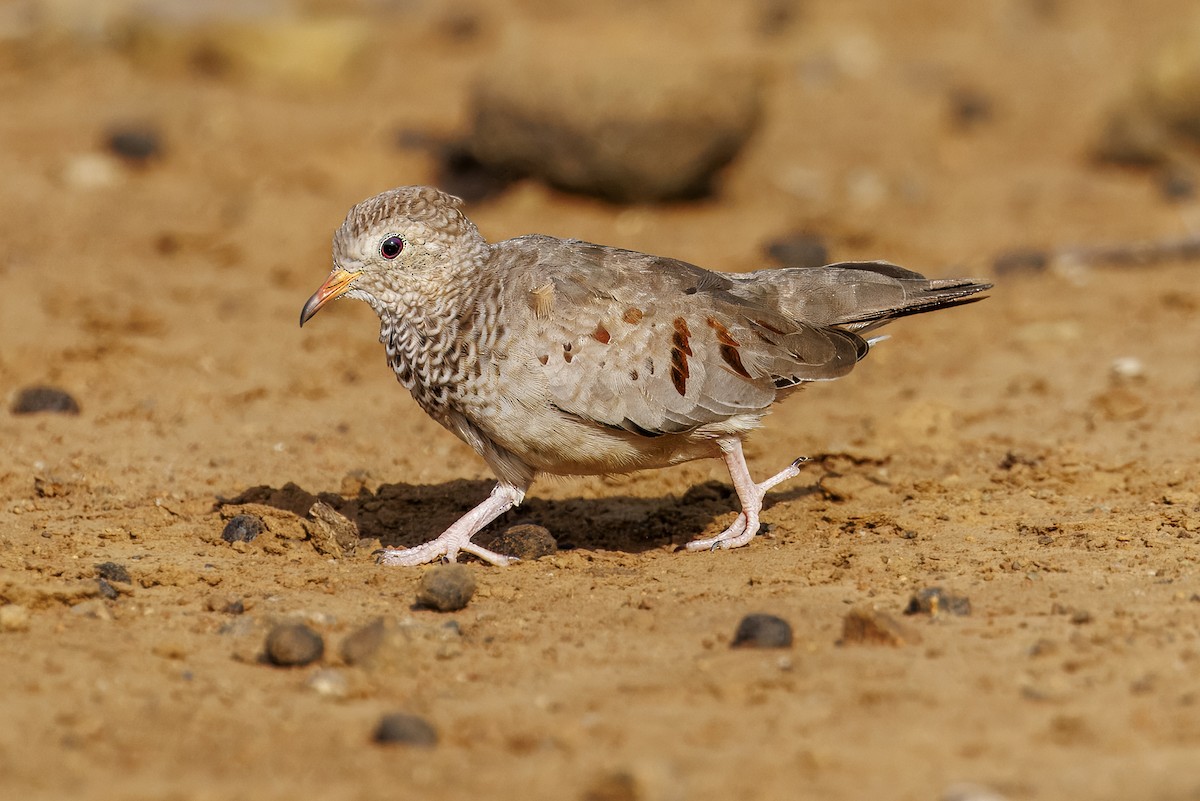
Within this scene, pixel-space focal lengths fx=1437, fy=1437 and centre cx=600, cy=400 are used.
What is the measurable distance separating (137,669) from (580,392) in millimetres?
2155

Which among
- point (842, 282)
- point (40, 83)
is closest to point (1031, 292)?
point (842, 282)

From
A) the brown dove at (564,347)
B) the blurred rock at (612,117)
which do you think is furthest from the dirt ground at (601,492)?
the brown dove at (564,347)

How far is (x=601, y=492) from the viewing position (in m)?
7.59

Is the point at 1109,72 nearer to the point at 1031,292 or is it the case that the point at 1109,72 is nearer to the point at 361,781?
the point at 1031,292

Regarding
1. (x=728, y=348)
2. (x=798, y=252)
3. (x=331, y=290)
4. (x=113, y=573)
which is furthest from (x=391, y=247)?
(x=798, y=252)

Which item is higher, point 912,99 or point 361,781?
point 912,99

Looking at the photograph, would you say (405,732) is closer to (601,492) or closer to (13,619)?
(13,619)

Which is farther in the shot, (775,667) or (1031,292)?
(1031,292)

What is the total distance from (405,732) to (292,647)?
2.67 feet

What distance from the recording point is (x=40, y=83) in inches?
577

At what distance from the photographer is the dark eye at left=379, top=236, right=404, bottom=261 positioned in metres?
6.28

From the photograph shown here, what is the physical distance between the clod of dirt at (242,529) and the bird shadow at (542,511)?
149mm

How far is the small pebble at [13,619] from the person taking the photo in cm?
507

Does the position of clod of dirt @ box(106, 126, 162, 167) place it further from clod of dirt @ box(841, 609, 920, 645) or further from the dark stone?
clod of dirt @ box(841, 609, 920, 645)
